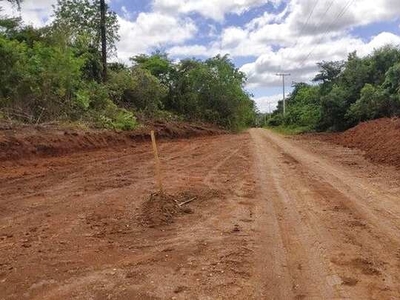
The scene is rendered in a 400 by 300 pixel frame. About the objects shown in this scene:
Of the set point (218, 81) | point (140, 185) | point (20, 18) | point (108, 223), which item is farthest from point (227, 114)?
point (108, 223)

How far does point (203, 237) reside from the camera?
639 centimetres

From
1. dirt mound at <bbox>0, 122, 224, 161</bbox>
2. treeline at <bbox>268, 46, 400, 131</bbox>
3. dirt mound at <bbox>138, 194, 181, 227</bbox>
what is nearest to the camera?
dirt mound at <bbox>138, 194, 181, 227</bbox>

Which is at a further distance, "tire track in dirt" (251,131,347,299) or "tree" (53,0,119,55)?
"tree" (53,0,119,55)

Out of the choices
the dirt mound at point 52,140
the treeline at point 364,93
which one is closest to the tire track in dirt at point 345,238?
the dirt mound at point 52,140

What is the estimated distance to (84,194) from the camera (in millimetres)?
9102

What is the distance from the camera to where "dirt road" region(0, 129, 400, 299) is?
4.80m

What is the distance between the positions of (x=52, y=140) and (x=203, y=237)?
1074cm

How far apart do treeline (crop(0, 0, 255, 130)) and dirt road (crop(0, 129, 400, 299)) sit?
6334 millimetres

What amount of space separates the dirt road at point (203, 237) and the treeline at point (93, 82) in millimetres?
6334

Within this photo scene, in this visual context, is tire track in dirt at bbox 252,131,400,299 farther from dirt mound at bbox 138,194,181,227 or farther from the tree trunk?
the tree trunk

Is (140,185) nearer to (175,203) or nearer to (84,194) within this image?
(84,194)

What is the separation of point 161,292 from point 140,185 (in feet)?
17.9

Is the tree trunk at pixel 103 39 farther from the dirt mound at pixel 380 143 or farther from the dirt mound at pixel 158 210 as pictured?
the dirt mound at pixel 158 210

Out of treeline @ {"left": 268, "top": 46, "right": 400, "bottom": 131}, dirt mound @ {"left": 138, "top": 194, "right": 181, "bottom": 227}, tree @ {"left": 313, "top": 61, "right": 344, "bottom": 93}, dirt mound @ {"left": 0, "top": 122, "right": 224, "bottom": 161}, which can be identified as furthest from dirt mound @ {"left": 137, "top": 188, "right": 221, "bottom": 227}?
tree @ {"left": 313, "top": 61, "right": 344, "bottom": 93}
